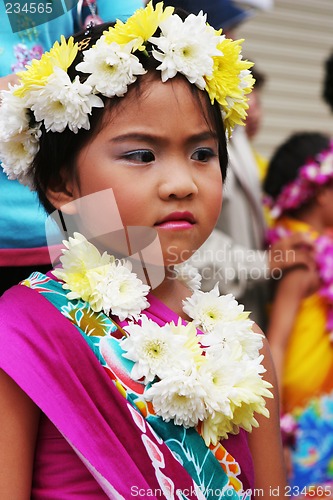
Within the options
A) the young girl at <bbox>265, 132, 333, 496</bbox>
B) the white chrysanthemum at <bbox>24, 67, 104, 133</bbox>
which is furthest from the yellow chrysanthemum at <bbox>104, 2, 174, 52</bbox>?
the young girl at <bbox>265, 132, 333, 496</bbox>

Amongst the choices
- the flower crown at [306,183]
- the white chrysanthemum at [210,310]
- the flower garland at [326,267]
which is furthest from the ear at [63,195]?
the flower crown at [306,183]

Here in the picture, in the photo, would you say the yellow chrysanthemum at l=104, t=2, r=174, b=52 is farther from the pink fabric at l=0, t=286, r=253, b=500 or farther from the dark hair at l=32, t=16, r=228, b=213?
the pink fabric at l=0, t=286, r=253, b=500

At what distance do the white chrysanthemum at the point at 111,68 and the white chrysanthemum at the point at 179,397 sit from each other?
22.9 inches

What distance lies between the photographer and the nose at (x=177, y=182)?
174 centimetres

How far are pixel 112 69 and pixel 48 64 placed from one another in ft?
0.47

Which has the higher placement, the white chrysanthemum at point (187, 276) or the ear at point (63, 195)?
the ear at point (63, 195)

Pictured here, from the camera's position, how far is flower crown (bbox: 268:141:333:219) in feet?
13.9

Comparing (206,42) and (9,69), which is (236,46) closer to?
(206,42)

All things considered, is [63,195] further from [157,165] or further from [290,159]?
[290,159]

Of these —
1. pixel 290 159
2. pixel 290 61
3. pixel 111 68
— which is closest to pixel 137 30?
pixel 111 68

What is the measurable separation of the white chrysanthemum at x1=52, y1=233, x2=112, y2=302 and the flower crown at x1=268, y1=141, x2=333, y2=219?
100 inches

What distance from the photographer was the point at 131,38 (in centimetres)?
179

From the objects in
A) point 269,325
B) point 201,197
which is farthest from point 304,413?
point 201,197

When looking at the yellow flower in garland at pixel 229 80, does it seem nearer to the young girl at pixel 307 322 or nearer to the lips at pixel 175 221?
the lips at pixel 175 221
